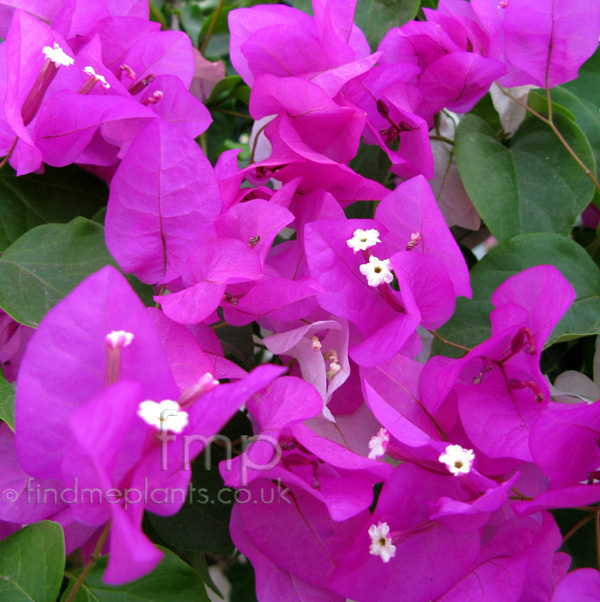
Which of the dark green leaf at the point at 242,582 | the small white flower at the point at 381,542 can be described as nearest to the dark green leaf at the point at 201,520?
A: the small white flower at the point at 381,542

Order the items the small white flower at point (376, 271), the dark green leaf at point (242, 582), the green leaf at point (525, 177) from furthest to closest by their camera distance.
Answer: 1. the dark green leaf at point (242, 582)
2. the green leaf at point (525, 177)
3. the small white flower at point (376, 271)

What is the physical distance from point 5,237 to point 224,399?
31cm

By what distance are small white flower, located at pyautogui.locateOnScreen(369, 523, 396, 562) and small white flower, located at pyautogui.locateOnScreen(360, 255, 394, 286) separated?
15 cm

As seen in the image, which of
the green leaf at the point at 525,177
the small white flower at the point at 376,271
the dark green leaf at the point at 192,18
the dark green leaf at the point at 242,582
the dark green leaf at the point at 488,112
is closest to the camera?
the small white flower at the point at 376,271

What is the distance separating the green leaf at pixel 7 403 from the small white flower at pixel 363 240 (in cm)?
24

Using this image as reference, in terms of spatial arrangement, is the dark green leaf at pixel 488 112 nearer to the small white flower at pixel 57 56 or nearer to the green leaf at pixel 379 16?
the green leaf at pixel 379 16

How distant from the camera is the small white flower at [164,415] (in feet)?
0.95

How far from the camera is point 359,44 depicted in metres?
0.50

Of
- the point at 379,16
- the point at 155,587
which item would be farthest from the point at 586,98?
the point at 155,587

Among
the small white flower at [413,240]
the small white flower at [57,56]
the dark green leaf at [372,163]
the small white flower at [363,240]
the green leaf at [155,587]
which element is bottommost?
the green leaf at [155,587]

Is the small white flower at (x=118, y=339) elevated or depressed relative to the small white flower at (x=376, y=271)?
elevated

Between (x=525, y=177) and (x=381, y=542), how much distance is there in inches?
13.4

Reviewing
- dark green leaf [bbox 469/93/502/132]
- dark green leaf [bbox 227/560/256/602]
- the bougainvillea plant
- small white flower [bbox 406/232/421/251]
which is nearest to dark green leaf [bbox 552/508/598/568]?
the bougainvillea plant

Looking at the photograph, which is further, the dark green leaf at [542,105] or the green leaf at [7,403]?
the dark green leaf at [542,105]
